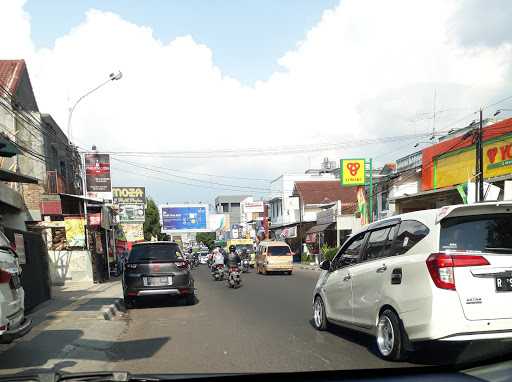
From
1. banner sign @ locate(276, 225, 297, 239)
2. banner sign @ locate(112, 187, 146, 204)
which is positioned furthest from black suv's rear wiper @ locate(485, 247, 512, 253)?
banner sign @ locate(112, 187, 146, 204)

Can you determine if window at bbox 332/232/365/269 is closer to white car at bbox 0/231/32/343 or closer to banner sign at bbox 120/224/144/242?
white car at bbox 0/231/32/343

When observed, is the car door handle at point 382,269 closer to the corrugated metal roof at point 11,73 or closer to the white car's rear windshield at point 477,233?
A: the white car's rear windshield at point 477,233

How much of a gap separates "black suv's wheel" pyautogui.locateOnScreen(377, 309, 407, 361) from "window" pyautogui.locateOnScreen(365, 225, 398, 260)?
807 mm

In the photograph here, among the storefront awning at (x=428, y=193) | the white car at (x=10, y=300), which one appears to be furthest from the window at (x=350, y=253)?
the storefront awning at (x=428, y=193)

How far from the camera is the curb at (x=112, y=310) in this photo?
10802 millimetres

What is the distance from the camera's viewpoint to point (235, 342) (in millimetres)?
7457

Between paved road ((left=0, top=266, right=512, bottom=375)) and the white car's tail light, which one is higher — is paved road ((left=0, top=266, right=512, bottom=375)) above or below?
below

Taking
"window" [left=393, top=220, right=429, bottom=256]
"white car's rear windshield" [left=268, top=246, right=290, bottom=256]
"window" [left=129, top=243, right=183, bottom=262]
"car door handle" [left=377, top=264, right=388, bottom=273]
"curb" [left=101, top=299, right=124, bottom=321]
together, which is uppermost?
"window" [left=393, top=220, right=429, bottom=256]

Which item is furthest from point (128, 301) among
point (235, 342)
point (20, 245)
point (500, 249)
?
point (500, 249)

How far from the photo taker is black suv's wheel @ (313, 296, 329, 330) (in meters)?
8.02

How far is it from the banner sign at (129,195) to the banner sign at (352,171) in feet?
92.6

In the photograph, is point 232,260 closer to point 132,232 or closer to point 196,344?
point 196,344

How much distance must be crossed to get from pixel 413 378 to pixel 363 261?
3.59m

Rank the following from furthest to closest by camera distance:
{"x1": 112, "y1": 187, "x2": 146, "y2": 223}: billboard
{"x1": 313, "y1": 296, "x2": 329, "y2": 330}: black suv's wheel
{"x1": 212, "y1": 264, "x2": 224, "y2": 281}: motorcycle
A: {"x1": 112, "y1": 187, "x2": 146, "y2": 223}: billboard
{"x1": 212, "y1": 264, "x2": 224, "y2": 281}: motorcycle
{"x1": 313, "y1": 296, "x2": 329, "y2": 330}: black suv's wheel
